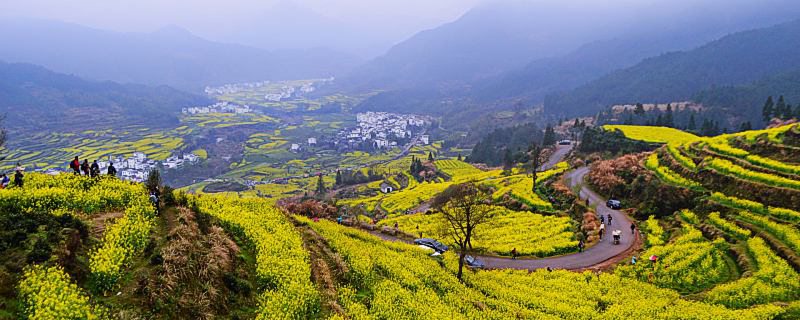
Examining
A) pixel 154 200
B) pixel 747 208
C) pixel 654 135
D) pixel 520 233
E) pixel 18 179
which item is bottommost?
pixel 520 233

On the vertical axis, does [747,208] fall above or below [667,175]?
below

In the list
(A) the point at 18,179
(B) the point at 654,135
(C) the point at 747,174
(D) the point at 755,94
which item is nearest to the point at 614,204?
(C) the point at 747,174

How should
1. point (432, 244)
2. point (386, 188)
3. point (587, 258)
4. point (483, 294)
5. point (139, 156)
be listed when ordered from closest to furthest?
1. point (483, 294)
2. point (587, 258)
3. point (432, 244)
4. point (386, 188)
5. point (139, 156)

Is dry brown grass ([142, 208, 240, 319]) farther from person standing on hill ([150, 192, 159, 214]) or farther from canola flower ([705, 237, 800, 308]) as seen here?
canola flower ([705, 237, 800, 308])

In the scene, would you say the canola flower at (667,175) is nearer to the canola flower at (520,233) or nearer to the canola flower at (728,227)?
the canola flower at (728,227)

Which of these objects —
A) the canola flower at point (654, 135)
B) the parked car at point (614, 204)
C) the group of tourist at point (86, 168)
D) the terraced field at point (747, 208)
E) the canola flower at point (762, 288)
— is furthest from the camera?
the canola flower at point (654, 135)

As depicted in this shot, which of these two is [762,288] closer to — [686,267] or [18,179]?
[686,267]

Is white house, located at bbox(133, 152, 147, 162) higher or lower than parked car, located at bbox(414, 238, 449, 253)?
lower

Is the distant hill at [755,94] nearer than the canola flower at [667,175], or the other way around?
the canola flower at [667,175]

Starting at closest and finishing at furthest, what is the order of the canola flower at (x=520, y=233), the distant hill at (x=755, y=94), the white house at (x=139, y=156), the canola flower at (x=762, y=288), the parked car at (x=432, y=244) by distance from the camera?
the canola flower at (x=762, y=288)
the parked car at (x=432, y=244)
the canola flower at (x=520, y=233)
the white house at (x=139, y=156)
the distant hill at (x=755, y=94)

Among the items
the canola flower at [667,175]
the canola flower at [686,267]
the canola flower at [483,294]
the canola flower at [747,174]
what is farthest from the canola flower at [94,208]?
the canola flower at [667,175]

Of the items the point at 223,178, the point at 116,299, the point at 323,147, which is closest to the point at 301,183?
the point at 223,178

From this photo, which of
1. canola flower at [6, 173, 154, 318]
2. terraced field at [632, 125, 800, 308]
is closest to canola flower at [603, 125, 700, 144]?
terraced field at [632, 125, 800, 308]

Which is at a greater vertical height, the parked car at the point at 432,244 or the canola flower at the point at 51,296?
the canola flower at the point at 51,296
